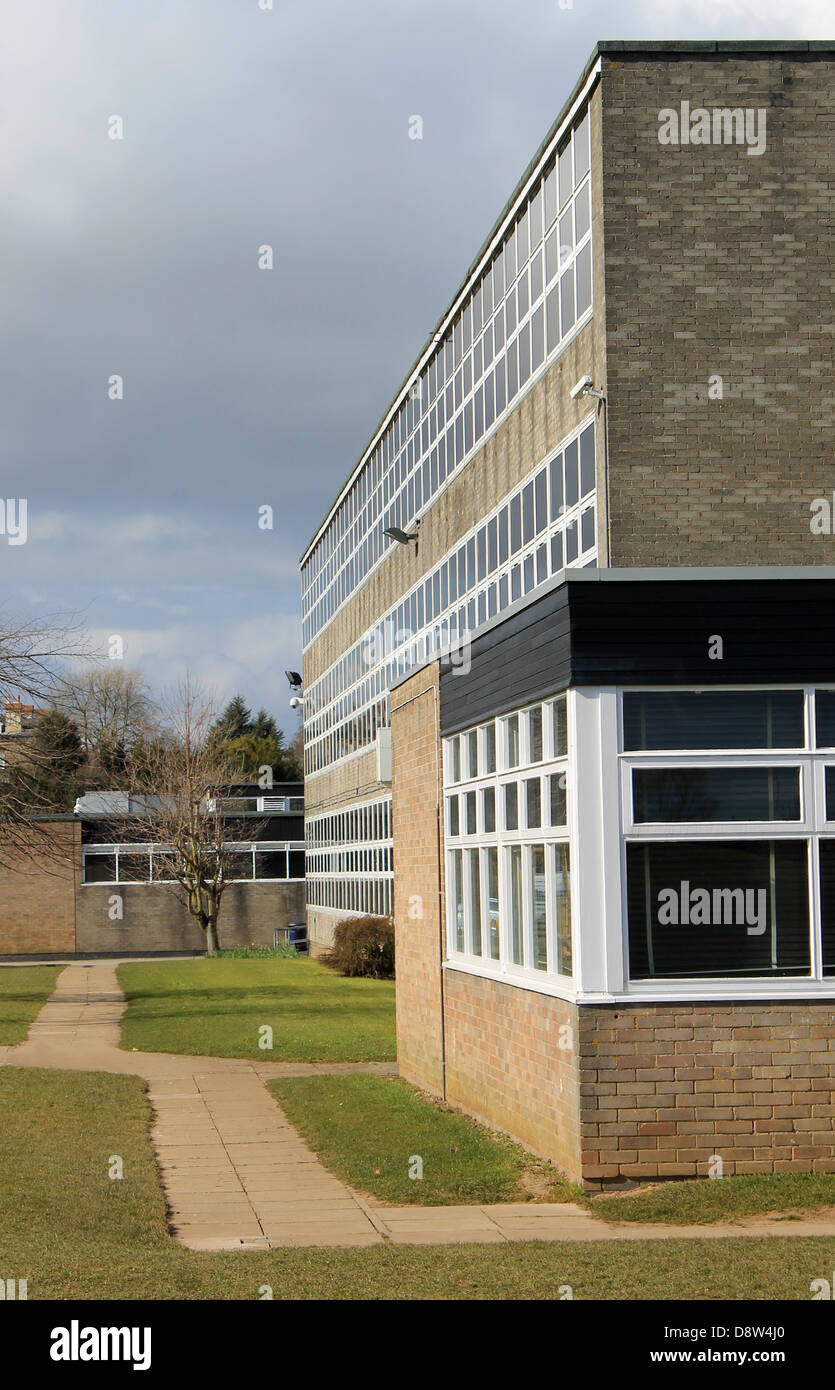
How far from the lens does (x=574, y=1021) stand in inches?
388

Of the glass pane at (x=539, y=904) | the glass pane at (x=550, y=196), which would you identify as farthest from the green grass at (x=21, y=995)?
the glass pane at (x=550, y=196)

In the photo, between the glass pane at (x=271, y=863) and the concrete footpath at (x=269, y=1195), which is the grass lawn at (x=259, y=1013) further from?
the glass pane at (x=271, y=863)

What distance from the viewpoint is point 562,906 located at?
10570 millimetres

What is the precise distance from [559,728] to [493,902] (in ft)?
9.86

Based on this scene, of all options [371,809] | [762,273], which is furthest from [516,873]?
[371,809]

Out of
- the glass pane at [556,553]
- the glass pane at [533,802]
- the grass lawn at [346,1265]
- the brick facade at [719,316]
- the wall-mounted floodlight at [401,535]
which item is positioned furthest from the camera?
the wall-mounted floodlight at [401,535]

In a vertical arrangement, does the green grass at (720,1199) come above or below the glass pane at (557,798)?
below

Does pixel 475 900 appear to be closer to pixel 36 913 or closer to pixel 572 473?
pixel 572 473

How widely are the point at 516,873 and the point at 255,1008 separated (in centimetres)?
1644

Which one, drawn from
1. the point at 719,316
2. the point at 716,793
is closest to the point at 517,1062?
the point at 716,793

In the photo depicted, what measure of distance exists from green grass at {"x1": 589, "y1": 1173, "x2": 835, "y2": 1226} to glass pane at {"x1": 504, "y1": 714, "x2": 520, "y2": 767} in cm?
383

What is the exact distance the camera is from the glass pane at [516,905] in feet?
39.6

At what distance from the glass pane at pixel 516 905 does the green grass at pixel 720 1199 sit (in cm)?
287
